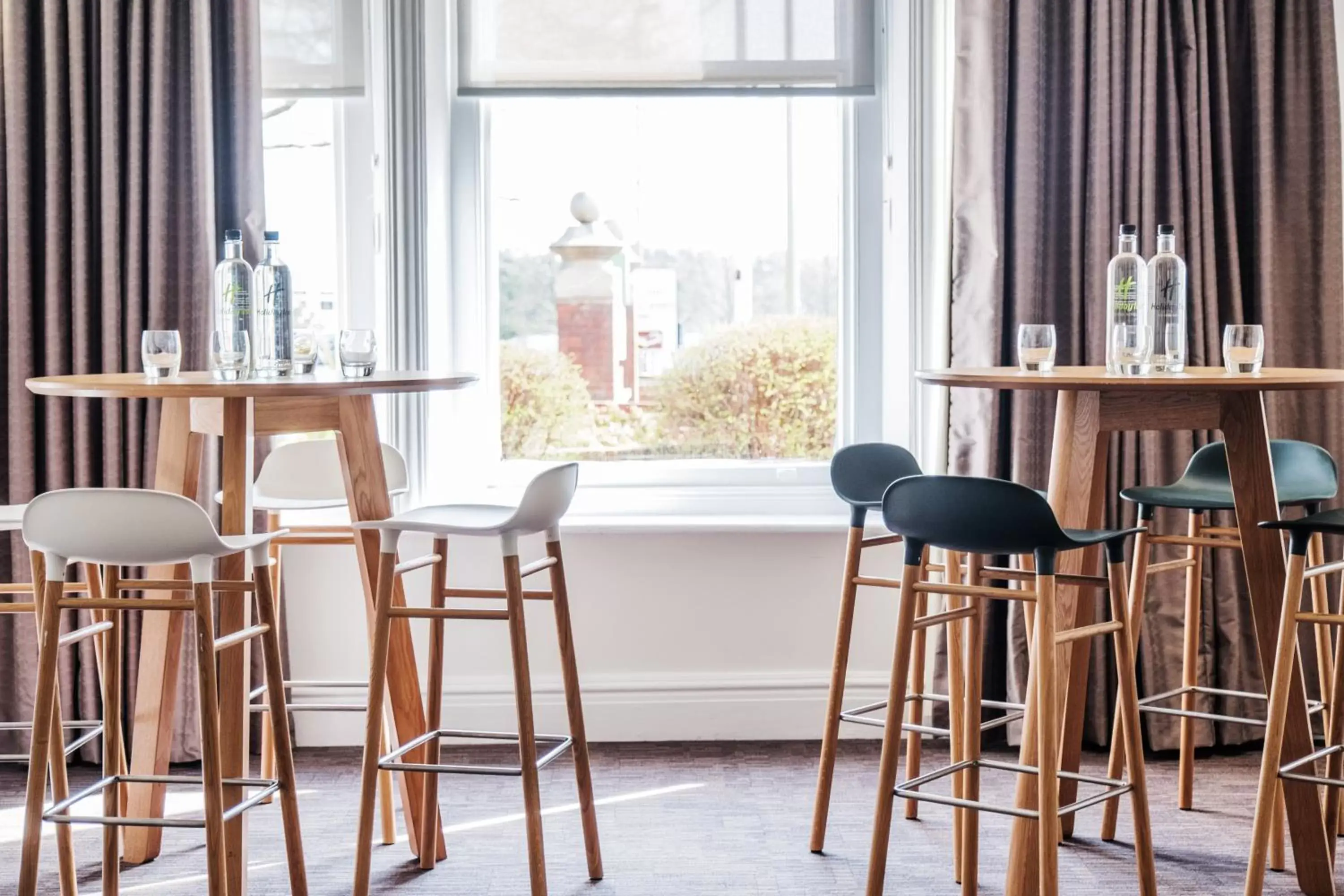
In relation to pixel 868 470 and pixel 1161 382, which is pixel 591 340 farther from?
pixel 1161 382

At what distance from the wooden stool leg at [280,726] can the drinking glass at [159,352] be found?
46 cm

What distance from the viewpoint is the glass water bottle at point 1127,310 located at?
250 centimetres

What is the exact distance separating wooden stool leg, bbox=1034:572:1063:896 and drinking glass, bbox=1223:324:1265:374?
0.63 metres

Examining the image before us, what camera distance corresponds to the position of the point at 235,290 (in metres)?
2.58

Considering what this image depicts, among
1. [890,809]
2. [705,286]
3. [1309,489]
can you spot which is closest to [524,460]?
[705,286]

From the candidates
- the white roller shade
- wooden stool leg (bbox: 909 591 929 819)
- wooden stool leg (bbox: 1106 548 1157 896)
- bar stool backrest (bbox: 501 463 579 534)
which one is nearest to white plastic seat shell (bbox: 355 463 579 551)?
bar stool backrest (bbox: 501 463 579 534)

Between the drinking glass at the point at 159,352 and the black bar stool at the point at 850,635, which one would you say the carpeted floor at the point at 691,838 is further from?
the drinking glass at the point at 159,352

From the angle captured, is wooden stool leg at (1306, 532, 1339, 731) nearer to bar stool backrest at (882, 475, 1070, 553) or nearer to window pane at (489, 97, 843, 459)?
bar stool backrest at (882, 475, 1070, 553)

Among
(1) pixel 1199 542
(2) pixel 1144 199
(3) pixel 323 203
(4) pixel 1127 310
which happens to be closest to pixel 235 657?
(3) pixel 323 203

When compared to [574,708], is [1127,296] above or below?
above

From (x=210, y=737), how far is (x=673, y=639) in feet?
5.20

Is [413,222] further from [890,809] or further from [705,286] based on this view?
[890,809]

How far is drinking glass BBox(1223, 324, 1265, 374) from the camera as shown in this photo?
2.41 metres

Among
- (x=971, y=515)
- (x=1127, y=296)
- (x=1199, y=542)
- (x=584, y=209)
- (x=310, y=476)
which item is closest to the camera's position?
(x=971, y=515)
